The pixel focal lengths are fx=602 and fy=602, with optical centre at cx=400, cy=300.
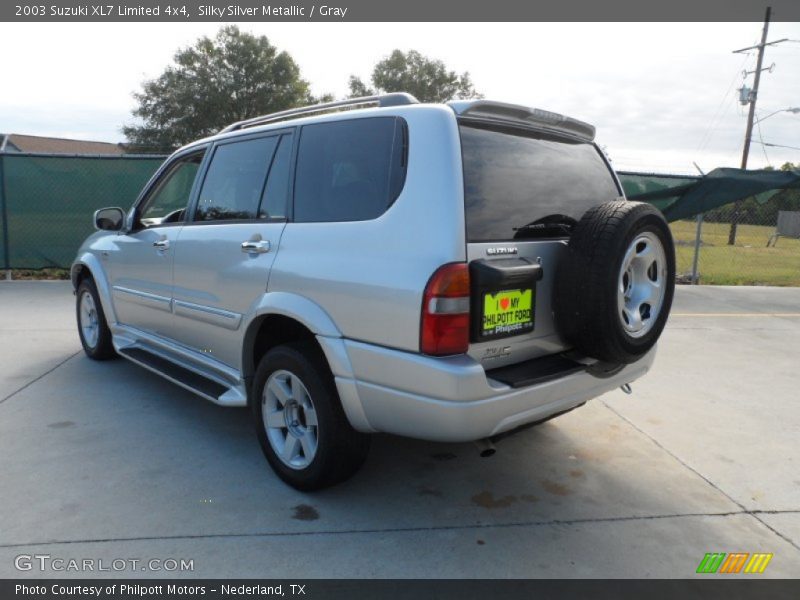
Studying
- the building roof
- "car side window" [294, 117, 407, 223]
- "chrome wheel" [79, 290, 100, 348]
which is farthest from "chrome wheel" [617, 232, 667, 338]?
the building roof

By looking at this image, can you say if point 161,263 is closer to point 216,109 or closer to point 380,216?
point 380,216

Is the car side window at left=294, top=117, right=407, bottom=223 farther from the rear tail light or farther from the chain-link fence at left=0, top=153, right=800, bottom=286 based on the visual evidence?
the chain-link fence at left=0, top=153, right=800, bottom=286

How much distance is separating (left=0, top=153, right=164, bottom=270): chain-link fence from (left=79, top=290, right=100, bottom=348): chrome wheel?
4619 millimetres

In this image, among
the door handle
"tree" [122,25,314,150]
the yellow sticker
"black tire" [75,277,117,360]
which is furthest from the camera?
"tree" [122,25,314,150]

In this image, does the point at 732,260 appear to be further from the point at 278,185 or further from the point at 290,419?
the point at 290,419

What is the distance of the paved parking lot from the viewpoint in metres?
2.61

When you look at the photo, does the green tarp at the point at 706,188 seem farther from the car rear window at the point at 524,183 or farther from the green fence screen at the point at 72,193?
the car rear window at the point at 524,183

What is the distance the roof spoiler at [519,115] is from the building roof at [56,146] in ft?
121

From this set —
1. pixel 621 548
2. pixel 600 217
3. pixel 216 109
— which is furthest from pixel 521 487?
pixel 216 109

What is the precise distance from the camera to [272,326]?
335cm

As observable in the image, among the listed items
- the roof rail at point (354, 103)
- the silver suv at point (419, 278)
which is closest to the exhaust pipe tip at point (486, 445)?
the silver suv at point (419, 278)

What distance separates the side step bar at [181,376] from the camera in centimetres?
359

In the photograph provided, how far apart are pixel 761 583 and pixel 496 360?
1405mm

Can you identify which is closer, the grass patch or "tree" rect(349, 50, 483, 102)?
the grass patch
